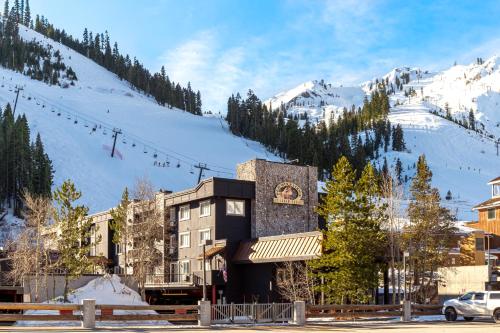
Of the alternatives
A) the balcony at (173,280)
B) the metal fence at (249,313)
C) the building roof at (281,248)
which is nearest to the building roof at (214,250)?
the building roof at (281,248)

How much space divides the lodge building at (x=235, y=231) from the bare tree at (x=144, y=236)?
156cm

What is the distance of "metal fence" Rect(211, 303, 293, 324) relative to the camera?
40.4 meters

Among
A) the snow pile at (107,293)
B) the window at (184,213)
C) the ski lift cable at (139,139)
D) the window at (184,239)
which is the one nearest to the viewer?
the snow pile at (107,293)

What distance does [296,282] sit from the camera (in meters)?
53.2

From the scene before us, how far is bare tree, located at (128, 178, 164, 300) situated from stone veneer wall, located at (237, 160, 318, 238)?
8.90 meters

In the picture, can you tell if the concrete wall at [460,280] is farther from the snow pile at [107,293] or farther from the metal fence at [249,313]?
the snow pile at [107,293]

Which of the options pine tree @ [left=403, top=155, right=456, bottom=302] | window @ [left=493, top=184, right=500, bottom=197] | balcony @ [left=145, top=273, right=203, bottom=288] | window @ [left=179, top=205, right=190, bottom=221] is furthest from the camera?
window @ [left=493, top=184, right=500, bottom=197]

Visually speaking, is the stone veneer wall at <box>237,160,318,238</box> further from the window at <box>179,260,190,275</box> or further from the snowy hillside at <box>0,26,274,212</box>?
the snowy hillside at <box>0,26,274,212</box>

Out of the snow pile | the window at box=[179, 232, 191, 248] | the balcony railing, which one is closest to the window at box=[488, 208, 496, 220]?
the window at box=[179, 232, 191, 248]

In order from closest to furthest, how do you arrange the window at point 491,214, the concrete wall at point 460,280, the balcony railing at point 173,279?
the concrete wall at point 460,280 < the balcony railing at point 173,279 < the window at point 491,214

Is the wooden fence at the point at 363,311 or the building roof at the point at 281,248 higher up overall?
the building roof at the point at 281,248

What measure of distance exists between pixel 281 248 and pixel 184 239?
49.7 feet

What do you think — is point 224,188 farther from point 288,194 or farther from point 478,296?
point 478,296

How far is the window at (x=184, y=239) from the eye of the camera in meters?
66.6
